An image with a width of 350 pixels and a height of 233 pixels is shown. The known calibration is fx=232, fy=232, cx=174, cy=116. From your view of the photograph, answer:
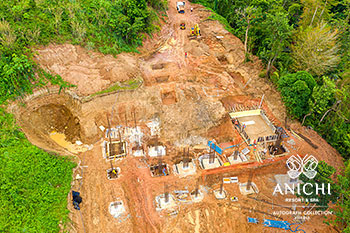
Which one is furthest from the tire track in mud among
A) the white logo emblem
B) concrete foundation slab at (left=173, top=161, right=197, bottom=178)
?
the white logo emblem

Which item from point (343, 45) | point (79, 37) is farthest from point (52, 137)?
point (343, 45)

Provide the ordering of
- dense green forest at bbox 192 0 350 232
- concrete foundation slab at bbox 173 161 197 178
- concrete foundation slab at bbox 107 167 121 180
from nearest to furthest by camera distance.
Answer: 1. concrete foundation slab at bbox 107 167 121 180
2. concrete foundation slab at bbox 173 161 197 178
3. dense green forest at bbox 192 0 350 232

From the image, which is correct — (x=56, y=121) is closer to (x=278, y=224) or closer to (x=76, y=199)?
(x=76, y=199)

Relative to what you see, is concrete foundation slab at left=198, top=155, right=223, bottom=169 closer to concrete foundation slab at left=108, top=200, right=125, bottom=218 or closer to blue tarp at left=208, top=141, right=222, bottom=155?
blue tarp at left=208, top=141, right=222, bottom=155

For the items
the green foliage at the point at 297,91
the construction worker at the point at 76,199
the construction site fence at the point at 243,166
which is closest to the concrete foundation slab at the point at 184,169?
the construction site fence at the point at 243,166

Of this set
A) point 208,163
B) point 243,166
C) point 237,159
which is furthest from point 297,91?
point 208,163

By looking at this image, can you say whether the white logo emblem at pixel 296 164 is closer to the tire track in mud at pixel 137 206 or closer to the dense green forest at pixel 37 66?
the tire track in mud at pixel 137 206
